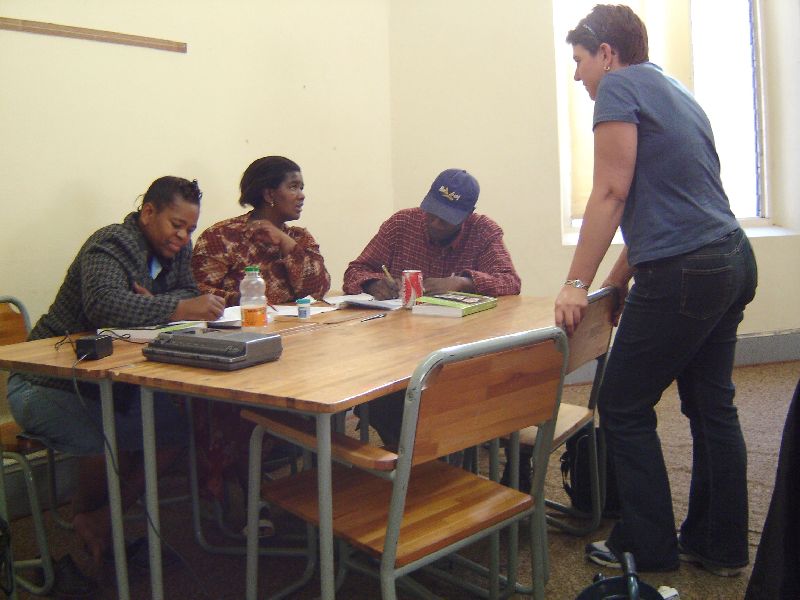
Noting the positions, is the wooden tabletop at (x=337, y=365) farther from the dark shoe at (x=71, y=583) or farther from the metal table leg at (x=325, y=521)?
the dark shoe at (x=71, y=583)

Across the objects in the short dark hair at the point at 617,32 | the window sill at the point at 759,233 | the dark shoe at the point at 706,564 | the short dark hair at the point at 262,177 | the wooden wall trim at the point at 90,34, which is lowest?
the dark shoe at the point at 706,564

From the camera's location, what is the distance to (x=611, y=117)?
1.67 metres

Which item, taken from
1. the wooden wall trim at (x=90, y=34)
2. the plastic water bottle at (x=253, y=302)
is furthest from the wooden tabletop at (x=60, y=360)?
the wooden wall trim at (x=90, y=34)

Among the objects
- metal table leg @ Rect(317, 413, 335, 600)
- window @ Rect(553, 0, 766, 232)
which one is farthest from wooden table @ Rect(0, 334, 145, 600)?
window @ Rect(553, 0, 766, 232)

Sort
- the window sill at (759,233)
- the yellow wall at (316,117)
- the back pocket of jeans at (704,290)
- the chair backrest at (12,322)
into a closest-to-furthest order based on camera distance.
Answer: the back pocket of jeans at (704,290) < the chair backrest at (12,322) < the yellow wall at (316,117) < the window sill at (759,233)

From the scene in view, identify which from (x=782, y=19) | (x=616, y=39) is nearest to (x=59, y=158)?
(x=616, y=39)

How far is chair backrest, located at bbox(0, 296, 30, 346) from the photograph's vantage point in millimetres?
2305

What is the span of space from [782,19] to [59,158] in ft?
13.4

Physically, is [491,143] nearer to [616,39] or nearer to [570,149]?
[570,149]

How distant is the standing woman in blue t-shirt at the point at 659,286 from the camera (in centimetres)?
167

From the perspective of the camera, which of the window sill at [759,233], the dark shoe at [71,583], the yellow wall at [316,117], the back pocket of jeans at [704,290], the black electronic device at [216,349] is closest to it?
the black electronic device at [216,349]

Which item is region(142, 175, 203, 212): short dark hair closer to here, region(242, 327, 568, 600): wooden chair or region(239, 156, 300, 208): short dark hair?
region(239, 156, 300, 208): short dark hair

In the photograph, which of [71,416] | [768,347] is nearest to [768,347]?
[768,347]

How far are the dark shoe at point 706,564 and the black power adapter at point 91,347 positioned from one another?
1601 millimetres
